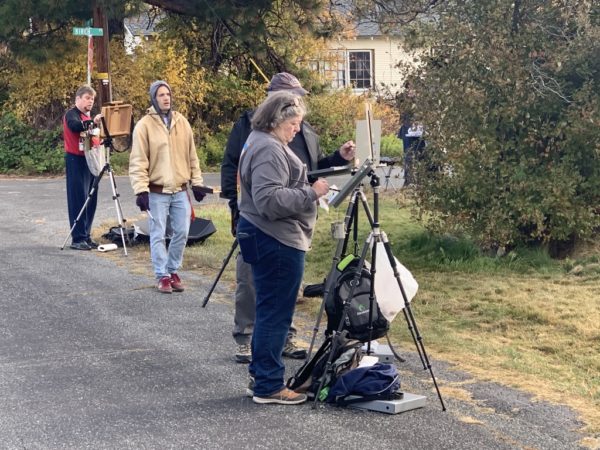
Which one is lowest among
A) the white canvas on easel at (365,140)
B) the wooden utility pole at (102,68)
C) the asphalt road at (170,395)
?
the asphalt road at (170,395)

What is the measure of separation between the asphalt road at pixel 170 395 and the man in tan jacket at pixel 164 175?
0.41m

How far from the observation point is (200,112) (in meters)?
25.6

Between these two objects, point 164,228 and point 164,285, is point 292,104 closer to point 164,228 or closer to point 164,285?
point 164,228

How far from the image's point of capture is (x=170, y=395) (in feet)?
20.4

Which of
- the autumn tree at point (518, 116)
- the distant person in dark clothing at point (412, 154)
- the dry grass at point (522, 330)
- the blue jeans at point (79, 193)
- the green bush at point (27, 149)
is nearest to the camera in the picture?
the dry grass at point (522, 330)

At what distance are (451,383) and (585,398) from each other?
2.79 ft

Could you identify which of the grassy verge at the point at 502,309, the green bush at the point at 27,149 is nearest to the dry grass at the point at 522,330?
the grassy verge at the point at 502,309

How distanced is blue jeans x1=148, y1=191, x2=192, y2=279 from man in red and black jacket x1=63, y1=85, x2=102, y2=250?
8.92 ft

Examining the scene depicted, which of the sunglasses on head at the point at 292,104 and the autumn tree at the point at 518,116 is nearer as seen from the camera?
the sunglasses on head at the point at 292,104

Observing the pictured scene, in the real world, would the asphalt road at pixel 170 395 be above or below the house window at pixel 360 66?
below

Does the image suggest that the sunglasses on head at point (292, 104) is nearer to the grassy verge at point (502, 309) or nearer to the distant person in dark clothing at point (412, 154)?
the grassy verge at point (502, 309)

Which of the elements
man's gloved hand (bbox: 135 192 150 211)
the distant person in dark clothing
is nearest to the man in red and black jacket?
man's gloved hand (bbox: 135 192 150 211)

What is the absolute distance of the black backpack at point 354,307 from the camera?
6137mm

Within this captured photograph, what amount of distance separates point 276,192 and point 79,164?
7089mm
